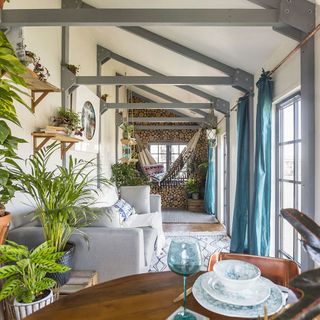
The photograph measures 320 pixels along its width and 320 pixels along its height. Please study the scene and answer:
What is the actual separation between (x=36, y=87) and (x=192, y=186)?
4824 mm

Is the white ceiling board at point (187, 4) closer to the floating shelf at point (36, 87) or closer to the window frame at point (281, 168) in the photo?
the window frame at point (281, 168)

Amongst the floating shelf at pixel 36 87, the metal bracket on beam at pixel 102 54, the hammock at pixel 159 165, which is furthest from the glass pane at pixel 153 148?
the floating shelf at pixel 36 87

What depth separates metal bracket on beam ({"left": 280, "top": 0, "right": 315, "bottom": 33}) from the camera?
157 cm

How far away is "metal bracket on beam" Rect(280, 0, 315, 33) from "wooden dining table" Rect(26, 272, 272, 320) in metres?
1.62

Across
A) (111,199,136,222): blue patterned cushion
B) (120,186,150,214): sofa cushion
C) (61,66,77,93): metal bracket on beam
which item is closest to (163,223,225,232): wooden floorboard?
(120,186,150,214): sofa cushion

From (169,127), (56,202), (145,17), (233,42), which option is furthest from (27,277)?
(169,127)

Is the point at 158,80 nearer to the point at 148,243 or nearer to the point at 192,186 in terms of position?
the point at 148,243

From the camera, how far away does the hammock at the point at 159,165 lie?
21.9 ft

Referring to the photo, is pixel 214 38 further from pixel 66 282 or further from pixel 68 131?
pixel 66 282

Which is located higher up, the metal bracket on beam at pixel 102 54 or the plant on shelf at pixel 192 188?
the metal bracket on beam at pixel 102 54

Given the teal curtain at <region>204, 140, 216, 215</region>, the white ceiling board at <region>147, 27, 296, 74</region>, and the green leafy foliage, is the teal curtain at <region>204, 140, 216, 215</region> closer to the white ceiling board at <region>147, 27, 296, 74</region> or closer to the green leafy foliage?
the white ceiling board at <region>147, 27, 296, 74</region>

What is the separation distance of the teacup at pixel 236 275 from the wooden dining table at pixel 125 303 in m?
0.10

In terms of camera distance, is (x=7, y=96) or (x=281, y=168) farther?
(x=281, y=168)

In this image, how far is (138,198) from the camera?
3.73 metres
